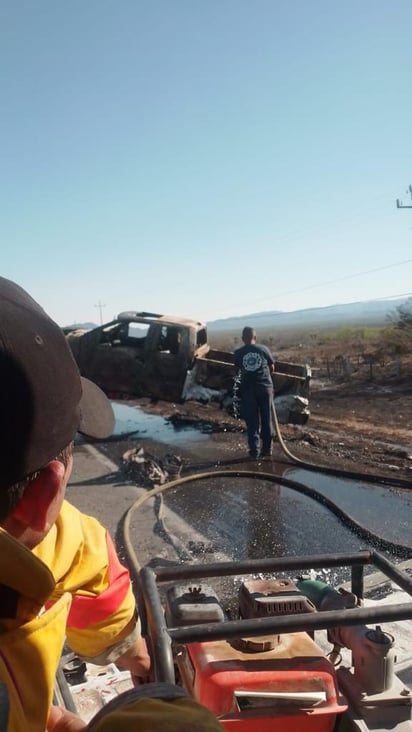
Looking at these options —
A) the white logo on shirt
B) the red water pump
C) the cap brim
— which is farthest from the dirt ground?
the cap brim

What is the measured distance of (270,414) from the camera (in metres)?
8.80

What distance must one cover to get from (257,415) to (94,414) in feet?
24.4

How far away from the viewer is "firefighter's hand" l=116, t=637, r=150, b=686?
1.86 m

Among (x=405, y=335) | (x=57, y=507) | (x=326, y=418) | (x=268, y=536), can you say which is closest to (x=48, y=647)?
(x=57, y=507)

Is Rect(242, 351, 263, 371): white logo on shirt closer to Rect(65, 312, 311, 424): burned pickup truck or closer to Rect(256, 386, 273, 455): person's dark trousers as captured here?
Rect(256, 386, 273, 455): person's dark trousers

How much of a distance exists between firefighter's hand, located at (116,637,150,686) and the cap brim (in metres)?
0.82

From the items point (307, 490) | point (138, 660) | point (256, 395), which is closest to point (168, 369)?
point (256, 395)

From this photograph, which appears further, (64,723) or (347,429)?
(347,429)

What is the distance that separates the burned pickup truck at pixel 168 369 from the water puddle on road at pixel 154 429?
0.69 metres

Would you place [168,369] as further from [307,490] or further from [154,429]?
[307,490]

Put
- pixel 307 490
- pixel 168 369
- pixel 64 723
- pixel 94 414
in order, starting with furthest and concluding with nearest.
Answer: pixel 168 369 < pixel 307 490 < pixel 94 414 < pixel 64 723

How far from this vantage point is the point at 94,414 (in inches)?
57.1

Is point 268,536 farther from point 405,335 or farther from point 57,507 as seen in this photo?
point 405,335

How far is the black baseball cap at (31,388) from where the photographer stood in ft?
3.15
